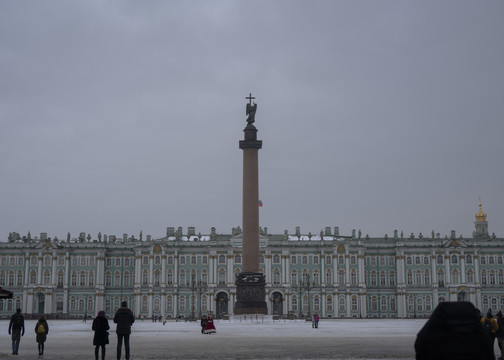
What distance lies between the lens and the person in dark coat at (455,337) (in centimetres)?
517

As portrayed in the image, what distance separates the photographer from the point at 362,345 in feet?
80.1

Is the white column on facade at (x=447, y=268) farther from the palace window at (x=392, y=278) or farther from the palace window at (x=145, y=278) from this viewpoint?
the palace window at (x=145, y=278)

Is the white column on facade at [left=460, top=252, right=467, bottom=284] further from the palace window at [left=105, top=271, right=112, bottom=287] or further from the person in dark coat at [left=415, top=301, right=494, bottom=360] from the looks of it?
the person in dark coat at [left=415, top=301, right=494, bottom=360]

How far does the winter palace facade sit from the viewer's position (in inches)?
4033

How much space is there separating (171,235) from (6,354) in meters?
89.3

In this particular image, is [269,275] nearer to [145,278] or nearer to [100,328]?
[145,278]

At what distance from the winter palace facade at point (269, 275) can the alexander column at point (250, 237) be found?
4228cm

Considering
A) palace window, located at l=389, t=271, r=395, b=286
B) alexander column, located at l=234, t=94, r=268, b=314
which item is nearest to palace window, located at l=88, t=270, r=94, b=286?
palace window, located at l=389, t=271, r=395, b=286

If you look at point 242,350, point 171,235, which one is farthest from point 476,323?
point 171,235

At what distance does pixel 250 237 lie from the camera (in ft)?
191

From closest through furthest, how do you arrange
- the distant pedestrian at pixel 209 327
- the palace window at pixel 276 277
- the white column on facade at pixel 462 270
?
the distant pedestrian at pixel 209 327
the white column on facade at pixel 462 270
the palace window at pixel 276 277

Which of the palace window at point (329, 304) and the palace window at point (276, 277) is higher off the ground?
the palace window at point (276, 277)

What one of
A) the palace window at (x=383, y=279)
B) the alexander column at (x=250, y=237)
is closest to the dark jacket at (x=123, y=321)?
the alexander column at (x=250, y=237)

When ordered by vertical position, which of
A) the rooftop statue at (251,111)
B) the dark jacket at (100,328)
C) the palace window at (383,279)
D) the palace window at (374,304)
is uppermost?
the rooftop statue at (251,111)
